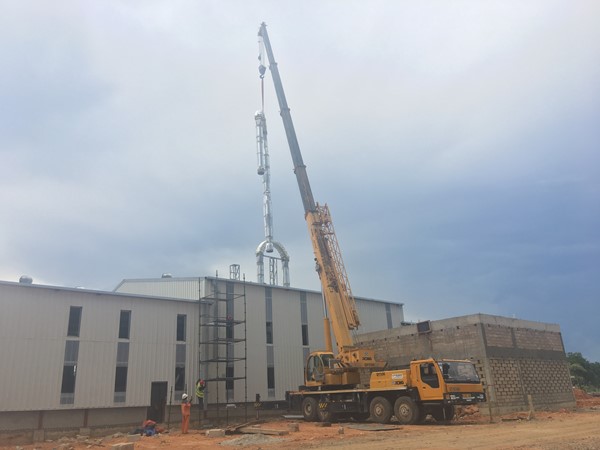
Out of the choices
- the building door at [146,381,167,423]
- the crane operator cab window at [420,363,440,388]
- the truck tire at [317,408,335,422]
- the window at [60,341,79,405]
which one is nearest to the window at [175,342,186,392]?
the building door at [146,381,167,423]

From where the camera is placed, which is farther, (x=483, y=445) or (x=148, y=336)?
(x=148, y=336)

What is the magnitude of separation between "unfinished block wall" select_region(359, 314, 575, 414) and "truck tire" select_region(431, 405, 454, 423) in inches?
141

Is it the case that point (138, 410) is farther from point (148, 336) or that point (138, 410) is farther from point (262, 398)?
point (262, 398)

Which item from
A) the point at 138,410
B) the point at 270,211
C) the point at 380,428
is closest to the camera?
the point at 380,428

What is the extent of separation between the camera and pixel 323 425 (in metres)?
22.1

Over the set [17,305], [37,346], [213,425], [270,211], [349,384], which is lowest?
[213,425]

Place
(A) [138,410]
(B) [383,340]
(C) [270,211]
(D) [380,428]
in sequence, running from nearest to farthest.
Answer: (D) [380,428], (A) [138,410], (B) [383,340], (C) [270,211]

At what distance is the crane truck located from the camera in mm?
19984

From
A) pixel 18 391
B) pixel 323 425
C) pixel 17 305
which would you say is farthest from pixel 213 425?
pixel 17 305

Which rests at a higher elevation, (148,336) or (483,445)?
(148,336)

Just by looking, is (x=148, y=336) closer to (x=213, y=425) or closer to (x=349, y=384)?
(x=213, y=425)

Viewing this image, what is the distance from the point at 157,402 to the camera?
1102 inches

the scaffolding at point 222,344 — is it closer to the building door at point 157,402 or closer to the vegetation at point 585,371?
the building door at point 157,402

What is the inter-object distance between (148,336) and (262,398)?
28.6ft
